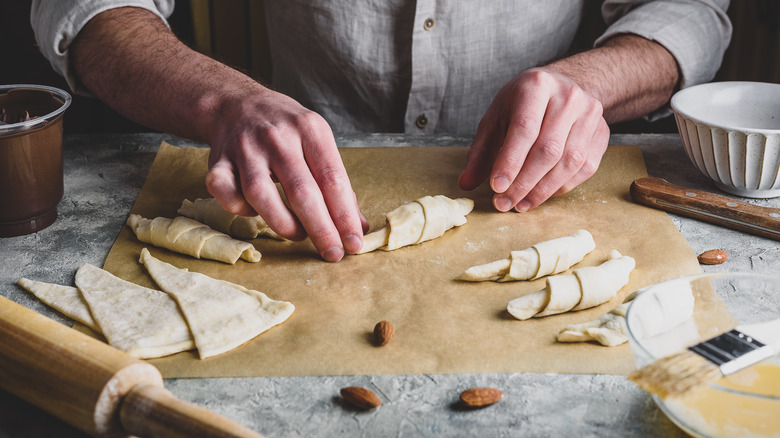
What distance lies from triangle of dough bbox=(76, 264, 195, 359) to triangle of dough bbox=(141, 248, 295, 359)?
0.08ft

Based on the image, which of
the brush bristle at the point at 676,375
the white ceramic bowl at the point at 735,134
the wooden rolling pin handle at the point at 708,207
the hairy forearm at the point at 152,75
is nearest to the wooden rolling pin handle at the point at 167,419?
the brush bristle at the point at 676,375

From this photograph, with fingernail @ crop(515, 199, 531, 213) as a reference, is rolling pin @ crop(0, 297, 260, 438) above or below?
above

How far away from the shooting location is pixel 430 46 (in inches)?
90.4

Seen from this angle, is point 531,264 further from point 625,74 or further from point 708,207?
point 625,74

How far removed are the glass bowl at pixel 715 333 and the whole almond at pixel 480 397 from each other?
232 millimetres

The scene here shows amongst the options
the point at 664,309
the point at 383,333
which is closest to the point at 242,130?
the point at 383,333

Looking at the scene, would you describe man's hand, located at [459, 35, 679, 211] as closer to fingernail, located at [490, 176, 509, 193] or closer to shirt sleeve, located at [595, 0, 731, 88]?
fingernail, located at [490, 176, 509, 193]

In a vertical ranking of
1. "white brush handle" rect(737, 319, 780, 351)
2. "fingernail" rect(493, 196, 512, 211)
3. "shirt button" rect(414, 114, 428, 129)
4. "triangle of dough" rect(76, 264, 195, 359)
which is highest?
"white brush handle" rect(737, 319, 780, 351)

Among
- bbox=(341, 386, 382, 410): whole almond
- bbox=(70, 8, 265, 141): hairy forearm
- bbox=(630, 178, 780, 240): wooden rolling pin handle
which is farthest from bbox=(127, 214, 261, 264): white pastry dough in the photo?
bbox=(630, 178, 780, 240): wooden rolling pin handle

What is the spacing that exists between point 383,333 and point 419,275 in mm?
274

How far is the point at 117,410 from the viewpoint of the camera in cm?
100

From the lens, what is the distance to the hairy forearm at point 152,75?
1.79 metres

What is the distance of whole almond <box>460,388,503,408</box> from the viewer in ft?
3.59

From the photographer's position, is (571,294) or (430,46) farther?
(430,46)
